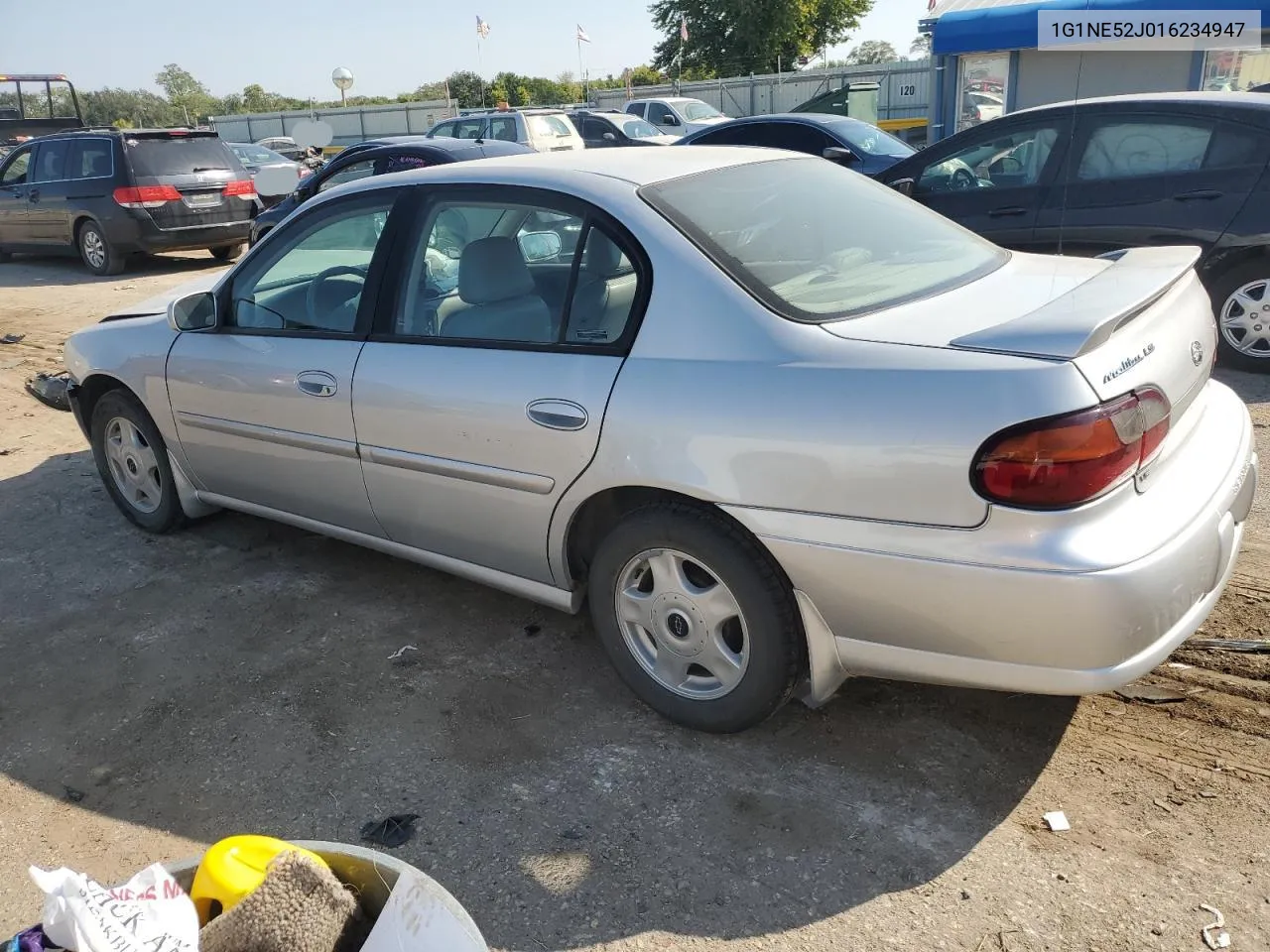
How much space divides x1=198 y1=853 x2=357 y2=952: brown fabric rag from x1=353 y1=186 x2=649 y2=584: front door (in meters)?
1.43

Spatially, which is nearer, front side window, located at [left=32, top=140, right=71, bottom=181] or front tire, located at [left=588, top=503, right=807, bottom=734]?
front tire, located at [left=588, top=503, right=807, bottom=734]

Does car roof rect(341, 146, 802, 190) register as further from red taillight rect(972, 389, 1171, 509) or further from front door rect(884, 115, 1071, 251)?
front door rect(884, 115, 1071, 251)

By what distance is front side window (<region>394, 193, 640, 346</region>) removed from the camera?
310 centimetres

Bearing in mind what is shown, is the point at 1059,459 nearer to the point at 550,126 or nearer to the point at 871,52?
the point at 550,126

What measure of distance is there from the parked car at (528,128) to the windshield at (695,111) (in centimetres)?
552

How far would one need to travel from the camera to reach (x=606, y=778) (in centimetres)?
292

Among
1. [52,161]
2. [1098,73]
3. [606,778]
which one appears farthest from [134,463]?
[1098,73]

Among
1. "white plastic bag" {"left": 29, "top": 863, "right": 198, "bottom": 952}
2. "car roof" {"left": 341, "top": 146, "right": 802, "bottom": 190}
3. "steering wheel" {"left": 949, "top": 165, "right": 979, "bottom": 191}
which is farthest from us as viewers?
"steering wheel" {"left": 949, "top": 165, "right": 979, "bottom": 191}

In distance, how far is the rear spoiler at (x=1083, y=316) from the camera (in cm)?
239

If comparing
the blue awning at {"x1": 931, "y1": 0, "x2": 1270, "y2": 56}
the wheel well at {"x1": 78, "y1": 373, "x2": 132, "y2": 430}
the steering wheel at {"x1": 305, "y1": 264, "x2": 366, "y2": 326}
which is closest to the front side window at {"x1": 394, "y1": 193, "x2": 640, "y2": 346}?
the steering wheel at {"x1": 305, "y1": 264, "x2": 366, "y2": 326}

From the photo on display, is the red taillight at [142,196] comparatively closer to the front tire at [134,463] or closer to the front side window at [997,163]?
the front tire at [134,463]

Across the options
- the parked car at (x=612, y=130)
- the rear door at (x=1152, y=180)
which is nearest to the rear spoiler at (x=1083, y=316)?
the rear door at (x=1152, y=180)

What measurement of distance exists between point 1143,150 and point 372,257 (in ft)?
16.6

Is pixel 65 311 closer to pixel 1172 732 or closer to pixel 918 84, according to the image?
pixel 1172 732
